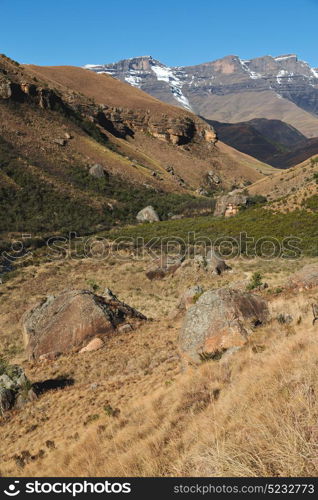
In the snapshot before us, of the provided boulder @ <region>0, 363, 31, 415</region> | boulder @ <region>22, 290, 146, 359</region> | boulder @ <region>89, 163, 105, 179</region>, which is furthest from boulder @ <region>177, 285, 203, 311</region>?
boulder @ <region>89, 163, 105, 179</region>

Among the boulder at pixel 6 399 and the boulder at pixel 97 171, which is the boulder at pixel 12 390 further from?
the boulder at pixel 97 171

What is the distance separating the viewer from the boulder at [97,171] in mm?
66750

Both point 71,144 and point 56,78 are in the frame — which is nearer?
point 71,144

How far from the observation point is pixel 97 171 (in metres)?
67.4

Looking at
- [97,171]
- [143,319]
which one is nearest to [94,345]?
[143,319]

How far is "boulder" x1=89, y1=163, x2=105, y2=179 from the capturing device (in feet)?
219

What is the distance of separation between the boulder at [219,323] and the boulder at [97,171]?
5736cm

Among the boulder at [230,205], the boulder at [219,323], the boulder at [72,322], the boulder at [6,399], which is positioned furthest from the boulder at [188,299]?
the boulder at [230,205]

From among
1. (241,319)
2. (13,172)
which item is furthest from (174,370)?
(13,172)

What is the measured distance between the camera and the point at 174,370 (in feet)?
38.2

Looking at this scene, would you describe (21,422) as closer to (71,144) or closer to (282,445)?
(282,445)

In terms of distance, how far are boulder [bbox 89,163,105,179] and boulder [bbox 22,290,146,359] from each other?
50092 millimetres

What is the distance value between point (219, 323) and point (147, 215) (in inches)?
1888

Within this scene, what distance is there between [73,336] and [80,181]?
49.8 meters
